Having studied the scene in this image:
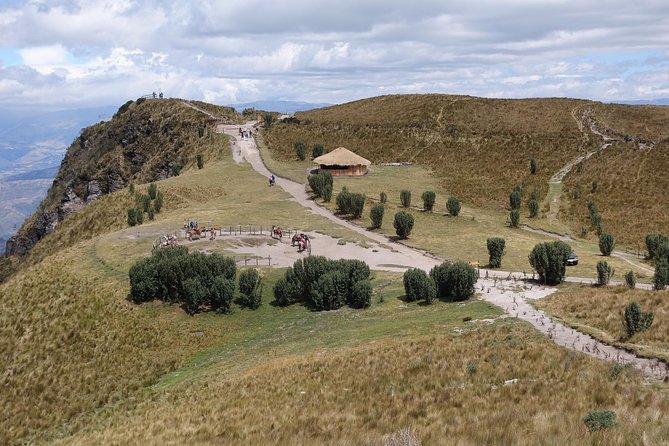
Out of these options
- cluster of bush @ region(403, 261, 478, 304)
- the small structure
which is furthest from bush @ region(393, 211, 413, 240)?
the small structure

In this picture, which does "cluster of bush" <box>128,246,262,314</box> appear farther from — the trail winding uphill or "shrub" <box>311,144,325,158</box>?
"shrub" <box>311,144,325,158</box>

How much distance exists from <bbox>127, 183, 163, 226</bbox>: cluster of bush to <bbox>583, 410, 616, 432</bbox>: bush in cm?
5379

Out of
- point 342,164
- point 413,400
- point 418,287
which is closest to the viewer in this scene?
point 413,400

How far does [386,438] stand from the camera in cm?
1059

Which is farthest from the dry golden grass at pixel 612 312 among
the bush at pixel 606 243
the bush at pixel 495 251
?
the bush at pixel 606 243

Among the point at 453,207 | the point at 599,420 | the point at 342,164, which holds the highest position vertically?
the point at 342,164

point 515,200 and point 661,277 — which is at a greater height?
point 515,200

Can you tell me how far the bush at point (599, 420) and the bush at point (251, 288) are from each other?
2375 centimetres

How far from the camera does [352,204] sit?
181ft

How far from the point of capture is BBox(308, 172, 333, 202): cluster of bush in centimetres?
6156

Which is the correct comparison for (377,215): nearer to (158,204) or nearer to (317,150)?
(158,204)

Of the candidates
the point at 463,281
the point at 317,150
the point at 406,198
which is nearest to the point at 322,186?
the point at 406,198

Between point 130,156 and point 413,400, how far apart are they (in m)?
117

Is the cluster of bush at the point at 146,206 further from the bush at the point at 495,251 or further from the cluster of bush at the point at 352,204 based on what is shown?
the bush at the point at 495,251
